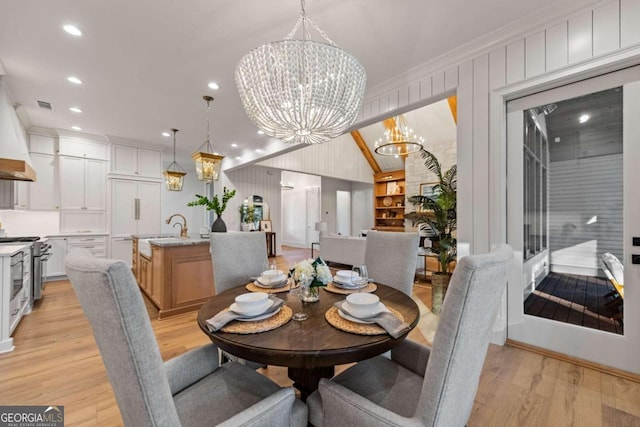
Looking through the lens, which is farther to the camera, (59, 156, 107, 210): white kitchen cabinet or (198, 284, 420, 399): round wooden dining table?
(59, 156, 107, 210): white kitchen cabinet

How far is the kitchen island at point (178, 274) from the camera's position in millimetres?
3219

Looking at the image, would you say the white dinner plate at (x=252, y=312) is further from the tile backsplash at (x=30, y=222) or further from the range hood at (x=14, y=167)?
the tile backsplash at (x=30, y=222)

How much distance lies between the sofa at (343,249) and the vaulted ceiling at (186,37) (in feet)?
10.5

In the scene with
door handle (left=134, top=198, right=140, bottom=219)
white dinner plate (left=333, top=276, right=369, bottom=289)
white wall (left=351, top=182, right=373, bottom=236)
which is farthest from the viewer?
white wall (left=351, top=182, right=373, bottom=236)

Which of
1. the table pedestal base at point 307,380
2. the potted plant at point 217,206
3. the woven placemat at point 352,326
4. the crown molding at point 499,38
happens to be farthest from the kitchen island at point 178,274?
the crown molding at point 499,38

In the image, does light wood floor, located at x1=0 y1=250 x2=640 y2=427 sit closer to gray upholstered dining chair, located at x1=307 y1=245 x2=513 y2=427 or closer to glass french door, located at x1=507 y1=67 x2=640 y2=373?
glass french door, located at x1=507 y1=67 x2=640 y2=373

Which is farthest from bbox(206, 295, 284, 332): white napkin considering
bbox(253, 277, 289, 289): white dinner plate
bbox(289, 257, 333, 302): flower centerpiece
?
bbox(253, 277, 289, 289): white dinner plate

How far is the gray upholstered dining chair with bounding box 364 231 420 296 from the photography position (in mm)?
1958

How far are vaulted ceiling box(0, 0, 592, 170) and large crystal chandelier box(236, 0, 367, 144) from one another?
78cm

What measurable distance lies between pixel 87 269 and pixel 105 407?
174 centimetres

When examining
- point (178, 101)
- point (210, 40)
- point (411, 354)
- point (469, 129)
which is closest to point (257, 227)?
point (178, 101)

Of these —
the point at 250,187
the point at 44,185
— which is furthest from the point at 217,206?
the point at 250,187

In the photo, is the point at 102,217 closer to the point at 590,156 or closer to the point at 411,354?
the point at 411,354

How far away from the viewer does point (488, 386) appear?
1878 millimetres
